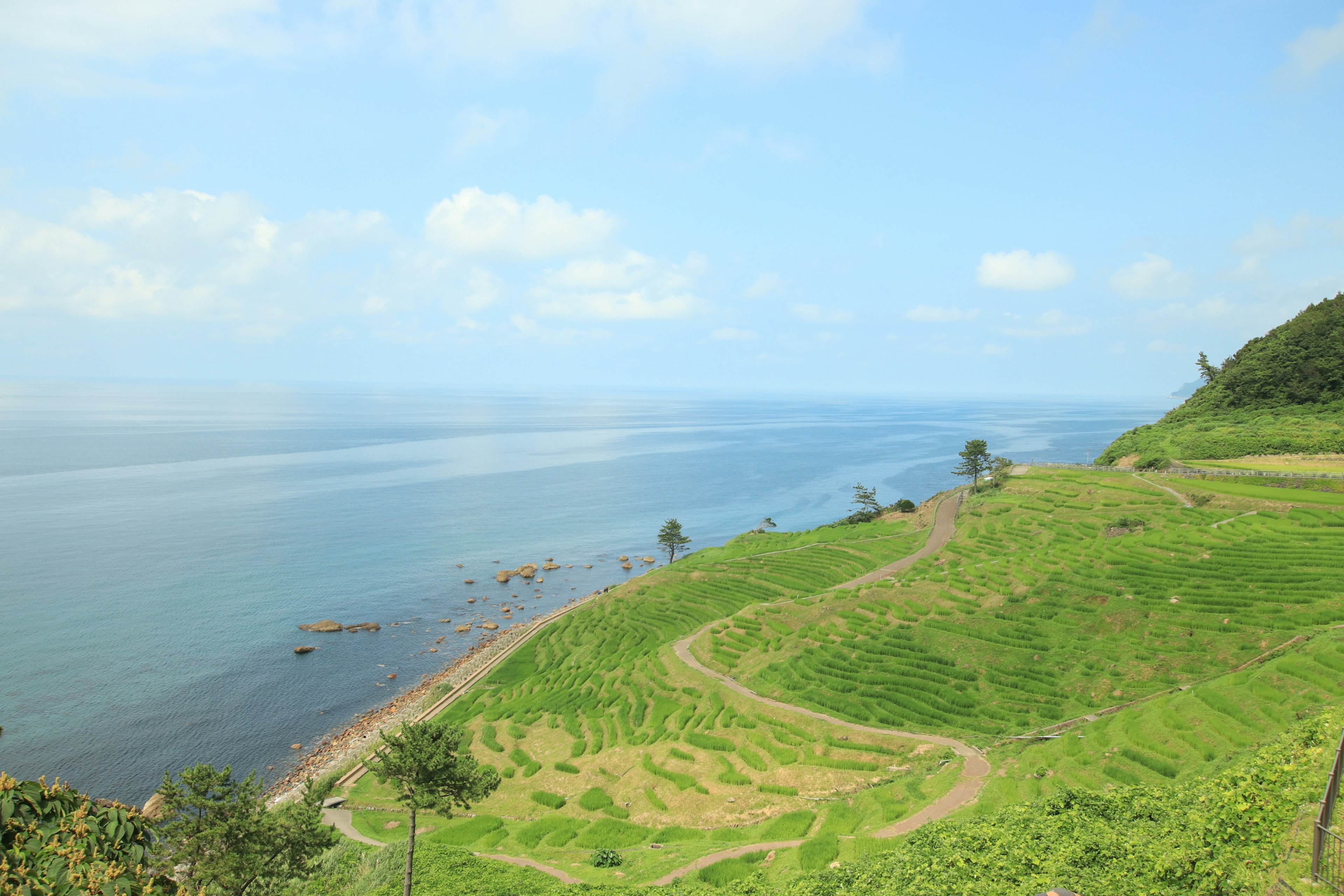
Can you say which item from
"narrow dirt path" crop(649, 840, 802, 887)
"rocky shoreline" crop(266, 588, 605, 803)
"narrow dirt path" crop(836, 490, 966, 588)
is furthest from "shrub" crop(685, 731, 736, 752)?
"narrow dirt path" crop(836, 490, 966, 588)

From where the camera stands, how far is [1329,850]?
13016 mm

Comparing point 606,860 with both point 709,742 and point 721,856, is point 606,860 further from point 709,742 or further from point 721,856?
point 709,742

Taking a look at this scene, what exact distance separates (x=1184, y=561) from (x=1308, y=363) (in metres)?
86.3

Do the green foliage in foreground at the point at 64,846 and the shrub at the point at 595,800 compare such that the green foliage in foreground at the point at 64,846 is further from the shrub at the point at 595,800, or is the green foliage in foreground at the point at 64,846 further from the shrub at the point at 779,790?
the shrub at the point at 779,790

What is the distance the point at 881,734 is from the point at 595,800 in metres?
15.3

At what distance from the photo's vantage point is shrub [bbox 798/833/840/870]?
874 inches

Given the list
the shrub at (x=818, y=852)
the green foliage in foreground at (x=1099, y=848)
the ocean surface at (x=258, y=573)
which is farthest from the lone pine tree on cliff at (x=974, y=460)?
the shrub at (x=818, y=852)

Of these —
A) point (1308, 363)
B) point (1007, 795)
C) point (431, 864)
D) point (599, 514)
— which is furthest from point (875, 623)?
point (1308, 363)

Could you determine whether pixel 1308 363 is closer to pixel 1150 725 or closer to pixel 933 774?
pixel 1150 725

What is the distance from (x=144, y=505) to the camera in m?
124

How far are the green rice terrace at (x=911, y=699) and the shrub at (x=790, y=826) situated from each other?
0.08 m

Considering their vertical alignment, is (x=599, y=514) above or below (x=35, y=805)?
below

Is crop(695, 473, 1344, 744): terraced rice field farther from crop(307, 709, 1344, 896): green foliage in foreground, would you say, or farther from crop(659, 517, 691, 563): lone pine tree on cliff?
crop(659, 517, 691, 563): lone pine tree on cliff

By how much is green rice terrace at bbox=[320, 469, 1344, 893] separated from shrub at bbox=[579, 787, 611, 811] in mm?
142
